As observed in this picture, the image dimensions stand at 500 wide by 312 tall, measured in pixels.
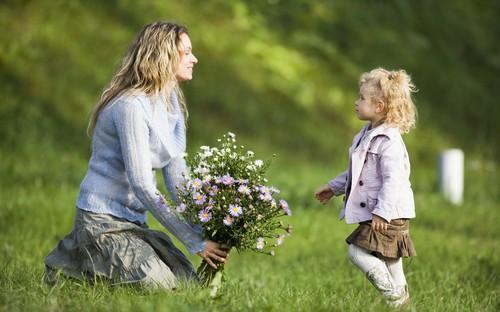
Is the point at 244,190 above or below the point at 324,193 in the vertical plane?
below

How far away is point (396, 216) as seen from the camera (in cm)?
432

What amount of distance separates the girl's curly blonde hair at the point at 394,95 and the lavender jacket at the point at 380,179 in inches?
2.7

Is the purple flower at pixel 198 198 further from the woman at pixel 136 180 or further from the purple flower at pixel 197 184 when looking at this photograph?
the woman at pixel 136 180

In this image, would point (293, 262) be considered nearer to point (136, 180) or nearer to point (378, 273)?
point (378, 273)

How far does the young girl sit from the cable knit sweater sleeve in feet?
2.96

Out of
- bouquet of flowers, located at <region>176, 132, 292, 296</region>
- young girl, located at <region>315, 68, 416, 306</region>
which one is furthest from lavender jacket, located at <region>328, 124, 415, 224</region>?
bouquet of flowers, located at <region>176, 132, 292, 296</region>

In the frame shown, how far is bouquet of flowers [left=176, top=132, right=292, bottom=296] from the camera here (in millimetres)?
4098

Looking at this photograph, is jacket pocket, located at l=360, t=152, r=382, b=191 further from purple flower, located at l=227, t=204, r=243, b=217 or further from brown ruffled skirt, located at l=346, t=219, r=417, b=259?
purple flower, located at l=227, t=204, r=243, b=217

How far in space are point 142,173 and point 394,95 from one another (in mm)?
1436

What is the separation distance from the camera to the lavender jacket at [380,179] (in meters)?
4.32

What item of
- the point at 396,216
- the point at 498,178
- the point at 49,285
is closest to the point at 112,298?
the point at 49,285

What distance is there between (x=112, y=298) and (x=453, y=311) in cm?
181

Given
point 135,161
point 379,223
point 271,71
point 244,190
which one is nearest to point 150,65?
point 135,161

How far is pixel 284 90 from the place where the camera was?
43.1 feet
